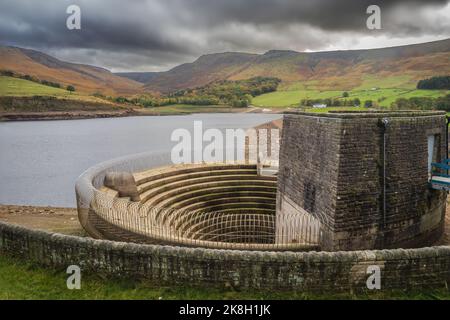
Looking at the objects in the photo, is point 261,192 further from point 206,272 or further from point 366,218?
point 206,272

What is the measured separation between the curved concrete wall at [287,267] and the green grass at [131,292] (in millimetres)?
107

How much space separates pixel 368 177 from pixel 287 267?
15.7 feet

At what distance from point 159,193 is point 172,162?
382 centimetres

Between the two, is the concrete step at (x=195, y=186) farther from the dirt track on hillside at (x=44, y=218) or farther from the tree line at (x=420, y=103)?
the tree line at (x=420, y=103)

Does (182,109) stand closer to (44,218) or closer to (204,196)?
(44,218)

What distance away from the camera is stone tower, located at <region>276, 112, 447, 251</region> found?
8.30 meters

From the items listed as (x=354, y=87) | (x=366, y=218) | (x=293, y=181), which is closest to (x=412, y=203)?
(x=366, y=218)

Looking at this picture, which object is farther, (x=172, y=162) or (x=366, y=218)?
(x=172, y=162)

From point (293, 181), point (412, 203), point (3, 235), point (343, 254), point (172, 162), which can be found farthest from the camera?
point (172, 162)

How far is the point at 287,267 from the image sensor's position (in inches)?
196

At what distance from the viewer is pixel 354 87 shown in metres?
102

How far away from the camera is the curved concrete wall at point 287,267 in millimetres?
4957

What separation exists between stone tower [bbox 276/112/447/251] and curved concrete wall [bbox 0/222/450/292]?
328 centimetres

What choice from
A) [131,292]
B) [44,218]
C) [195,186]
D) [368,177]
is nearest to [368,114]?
[368,177]
